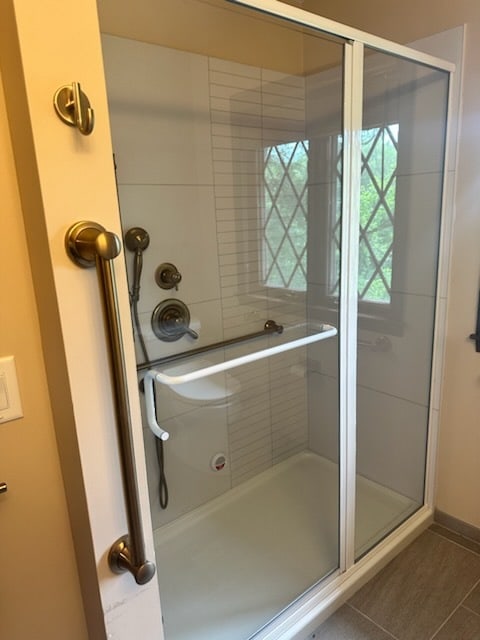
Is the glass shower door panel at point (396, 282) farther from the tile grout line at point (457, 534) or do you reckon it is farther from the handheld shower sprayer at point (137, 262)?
the handheld shower sprayer at point (137, 262)

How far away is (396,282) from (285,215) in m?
0.60

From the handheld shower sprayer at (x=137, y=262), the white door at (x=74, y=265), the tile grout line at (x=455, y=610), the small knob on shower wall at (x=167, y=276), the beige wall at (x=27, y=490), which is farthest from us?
the small knob on shower wall at (x=167, y=276)

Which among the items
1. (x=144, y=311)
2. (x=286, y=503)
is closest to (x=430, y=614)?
(x=286, y=503)

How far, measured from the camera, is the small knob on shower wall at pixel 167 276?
1.72 m

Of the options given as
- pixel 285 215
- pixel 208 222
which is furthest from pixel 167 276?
pixel 285 215

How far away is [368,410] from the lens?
72.7 inches

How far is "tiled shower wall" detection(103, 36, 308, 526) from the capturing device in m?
1.58

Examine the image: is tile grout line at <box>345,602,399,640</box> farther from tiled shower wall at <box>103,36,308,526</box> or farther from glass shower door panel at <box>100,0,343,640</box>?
tiled shower wall at <box>103,36,308,526</box>

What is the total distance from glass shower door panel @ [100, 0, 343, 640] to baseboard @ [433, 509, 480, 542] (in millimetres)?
550

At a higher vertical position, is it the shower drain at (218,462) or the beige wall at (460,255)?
the beige wall at (460,255)

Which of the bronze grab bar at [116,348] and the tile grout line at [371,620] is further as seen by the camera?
the tile grout line at [371,620]

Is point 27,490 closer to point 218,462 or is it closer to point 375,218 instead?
point 218,462

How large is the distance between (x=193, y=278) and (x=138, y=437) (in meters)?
1.06

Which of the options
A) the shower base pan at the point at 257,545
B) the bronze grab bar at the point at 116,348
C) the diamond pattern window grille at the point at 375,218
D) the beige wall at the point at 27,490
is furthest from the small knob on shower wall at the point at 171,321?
the bronze grab bar at the point at 116,348
